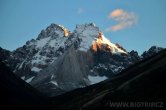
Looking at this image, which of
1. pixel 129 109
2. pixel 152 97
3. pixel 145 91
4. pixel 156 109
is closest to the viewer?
pixel 156 109

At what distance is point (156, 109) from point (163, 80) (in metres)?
51.3

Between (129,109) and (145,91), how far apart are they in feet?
98.9

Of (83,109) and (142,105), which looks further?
(83,109)

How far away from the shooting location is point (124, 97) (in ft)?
635

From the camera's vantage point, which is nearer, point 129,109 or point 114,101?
point 129,109

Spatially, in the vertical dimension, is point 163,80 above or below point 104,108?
above

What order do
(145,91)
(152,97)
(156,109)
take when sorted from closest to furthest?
(156,109) → (152,97) → (145,91)

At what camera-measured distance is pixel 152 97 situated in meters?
176

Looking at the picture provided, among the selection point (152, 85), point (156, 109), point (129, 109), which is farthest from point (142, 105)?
point (152, 85)

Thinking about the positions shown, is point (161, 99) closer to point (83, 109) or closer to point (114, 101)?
point (114, 101)

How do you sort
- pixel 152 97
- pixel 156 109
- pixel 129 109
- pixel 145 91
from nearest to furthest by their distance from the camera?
pixel 156 109, pixel 129 109, pixel 152 97, pixel 145 91

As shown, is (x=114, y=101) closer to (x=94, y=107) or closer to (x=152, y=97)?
(x=94, y=107)

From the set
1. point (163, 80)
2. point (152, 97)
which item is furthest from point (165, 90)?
point (163, 80)

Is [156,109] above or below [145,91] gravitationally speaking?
below
